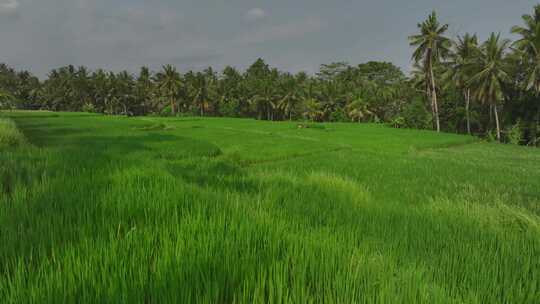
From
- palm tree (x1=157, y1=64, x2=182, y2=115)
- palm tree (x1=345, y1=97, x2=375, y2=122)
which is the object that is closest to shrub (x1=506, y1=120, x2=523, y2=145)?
palm tree (x1=345, y1=97, x2=375, y2=122)

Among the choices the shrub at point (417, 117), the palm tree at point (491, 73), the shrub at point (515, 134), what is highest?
the palm tree at point (491, 73)

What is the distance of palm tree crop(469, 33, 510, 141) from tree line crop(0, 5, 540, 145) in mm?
126

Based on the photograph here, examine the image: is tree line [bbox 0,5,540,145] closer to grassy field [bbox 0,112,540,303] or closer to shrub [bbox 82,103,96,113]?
shrub [bbox 82,103,96,113]

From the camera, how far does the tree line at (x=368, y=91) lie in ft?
121

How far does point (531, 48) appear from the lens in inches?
1361

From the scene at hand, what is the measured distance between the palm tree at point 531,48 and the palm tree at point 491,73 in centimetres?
189

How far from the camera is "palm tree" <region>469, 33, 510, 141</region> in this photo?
35.3 meters

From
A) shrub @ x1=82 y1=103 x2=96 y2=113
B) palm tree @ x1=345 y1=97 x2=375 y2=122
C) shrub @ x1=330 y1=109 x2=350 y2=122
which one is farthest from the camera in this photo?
shrub @ x1=82 y1=103 x2=96 y2=113

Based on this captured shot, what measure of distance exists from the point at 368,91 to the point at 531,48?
3224cm

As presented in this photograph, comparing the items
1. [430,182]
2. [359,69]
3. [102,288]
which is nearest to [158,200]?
[102,288]

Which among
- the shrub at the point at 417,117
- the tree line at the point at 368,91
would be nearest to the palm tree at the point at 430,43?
the tree line at the point at 368,91

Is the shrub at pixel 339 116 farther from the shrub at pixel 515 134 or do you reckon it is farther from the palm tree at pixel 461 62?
the shrub at pixel 515 134

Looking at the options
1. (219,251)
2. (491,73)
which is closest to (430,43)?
(491,73)

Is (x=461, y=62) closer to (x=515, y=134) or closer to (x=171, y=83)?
(x=515, y=134)
